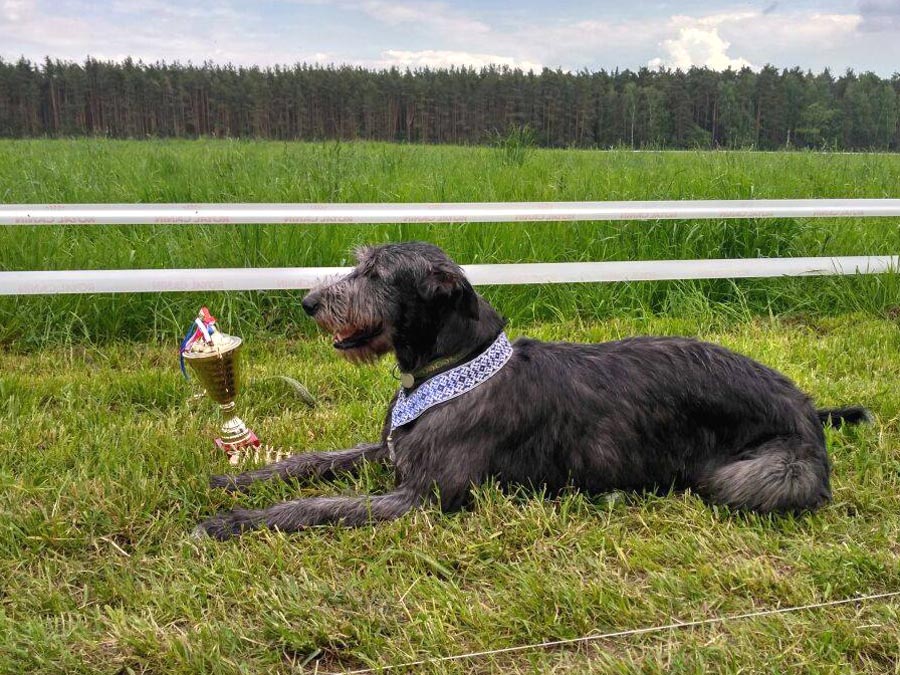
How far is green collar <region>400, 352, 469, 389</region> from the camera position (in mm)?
3496

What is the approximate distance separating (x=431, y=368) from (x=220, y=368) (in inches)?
47.6

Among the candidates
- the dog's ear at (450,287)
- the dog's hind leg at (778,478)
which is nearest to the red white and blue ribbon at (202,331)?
the dog's ear at (450,287)

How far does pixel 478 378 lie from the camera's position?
3.44 meters

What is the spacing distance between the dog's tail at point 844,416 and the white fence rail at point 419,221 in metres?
2.46

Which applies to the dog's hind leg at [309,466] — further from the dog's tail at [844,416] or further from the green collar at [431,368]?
the dog's tail at [844,416]

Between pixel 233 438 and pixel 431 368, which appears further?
pixel 233 438

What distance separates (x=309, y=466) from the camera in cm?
392

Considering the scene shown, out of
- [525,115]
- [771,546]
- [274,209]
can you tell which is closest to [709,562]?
[771,546]

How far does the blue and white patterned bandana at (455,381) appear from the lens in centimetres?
343

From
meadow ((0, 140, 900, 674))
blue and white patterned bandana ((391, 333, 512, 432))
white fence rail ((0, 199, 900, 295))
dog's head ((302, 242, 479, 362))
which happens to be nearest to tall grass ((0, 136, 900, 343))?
meadow ((0, 140, 900, 674))

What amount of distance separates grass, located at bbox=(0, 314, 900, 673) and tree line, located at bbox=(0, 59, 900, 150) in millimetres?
8859

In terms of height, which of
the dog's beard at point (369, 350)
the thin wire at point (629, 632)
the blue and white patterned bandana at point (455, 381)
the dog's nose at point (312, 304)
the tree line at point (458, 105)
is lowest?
the thin wire at point (629, 632)

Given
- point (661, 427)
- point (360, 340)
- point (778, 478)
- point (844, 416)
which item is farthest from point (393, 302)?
point (844, 416)

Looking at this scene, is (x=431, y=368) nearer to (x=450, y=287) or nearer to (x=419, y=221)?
(x=450, y=287)
